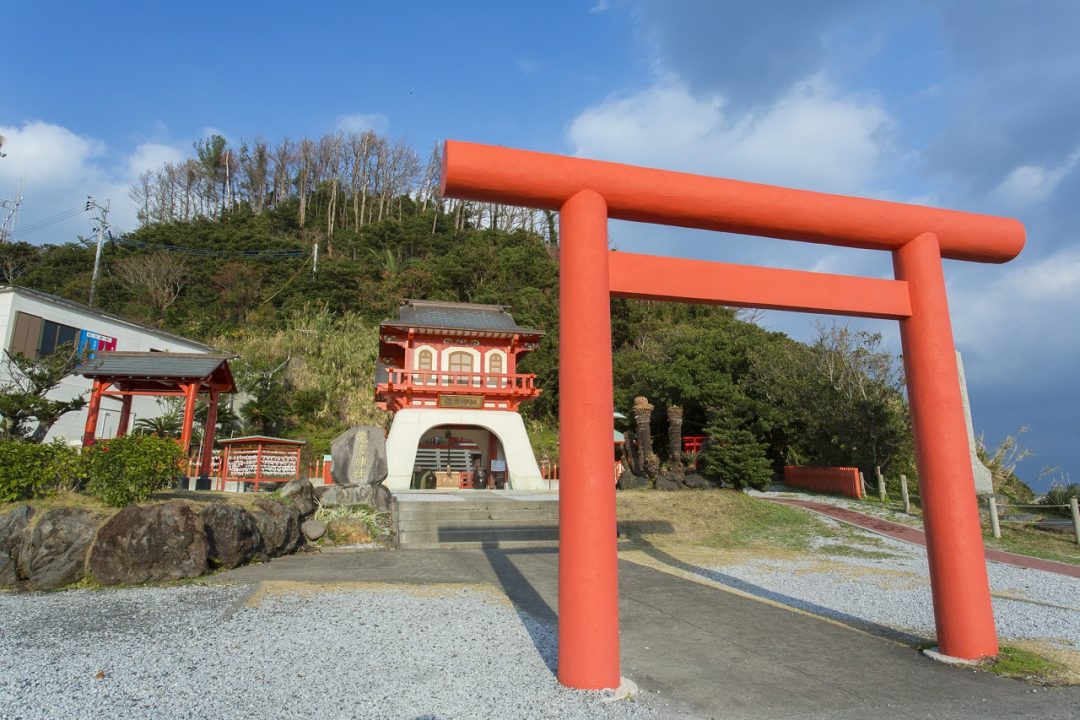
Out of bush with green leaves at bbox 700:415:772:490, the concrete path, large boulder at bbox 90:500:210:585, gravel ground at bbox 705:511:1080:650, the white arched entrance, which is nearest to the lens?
the concrete path

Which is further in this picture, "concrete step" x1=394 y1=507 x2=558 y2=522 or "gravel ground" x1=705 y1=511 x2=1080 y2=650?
"concrete step" x1=394 y1=507 x2=558 y2=522

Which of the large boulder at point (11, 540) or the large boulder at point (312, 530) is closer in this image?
the large boulder at point (11, 540)

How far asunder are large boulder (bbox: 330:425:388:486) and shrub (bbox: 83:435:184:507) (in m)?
3.63

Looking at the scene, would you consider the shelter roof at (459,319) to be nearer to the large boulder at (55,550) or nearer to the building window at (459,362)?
the building window at (459,362)

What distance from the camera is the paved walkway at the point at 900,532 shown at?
27.9ft

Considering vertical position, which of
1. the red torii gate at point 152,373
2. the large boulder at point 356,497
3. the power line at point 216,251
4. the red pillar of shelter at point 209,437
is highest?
the power line at point 216,251

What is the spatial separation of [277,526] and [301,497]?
1274mm

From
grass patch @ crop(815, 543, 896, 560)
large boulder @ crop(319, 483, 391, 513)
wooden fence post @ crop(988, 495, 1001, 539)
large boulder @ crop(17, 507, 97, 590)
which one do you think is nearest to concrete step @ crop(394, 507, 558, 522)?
large boulder @ crop(319, 483, 391, 513)

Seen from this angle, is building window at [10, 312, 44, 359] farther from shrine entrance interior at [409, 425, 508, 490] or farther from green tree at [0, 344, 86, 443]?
shrine entrance interior at [409, 425, 508, 490]

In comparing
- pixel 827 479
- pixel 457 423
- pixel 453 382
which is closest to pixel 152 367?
pixel 453 382

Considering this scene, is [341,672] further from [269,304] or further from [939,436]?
[269,304]

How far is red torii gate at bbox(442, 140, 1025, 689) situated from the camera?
11.2ft

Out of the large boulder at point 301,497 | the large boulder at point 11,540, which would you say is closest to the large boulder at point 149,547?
the large boulder at point 11,540

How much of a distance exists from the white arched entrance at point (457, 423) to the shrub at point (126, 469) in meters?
8.89
